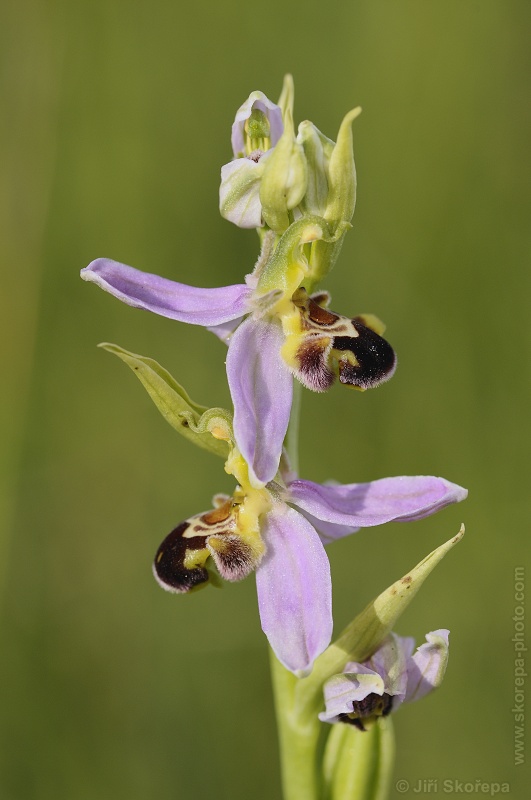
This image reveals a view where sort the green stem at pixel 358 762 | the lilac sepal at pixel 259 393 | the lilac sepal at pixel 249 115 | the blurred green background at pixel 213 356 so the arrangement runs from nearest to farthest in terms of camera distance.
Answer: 1. the lilac sepal at pixel 259 393
2. the lilac sepal at pixel 249 115
3. the green stem at pixel 358 762
4. the blurred green background at pixel 213 356

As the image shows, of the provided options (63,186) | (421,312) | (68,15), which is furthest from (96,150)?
(421,312)

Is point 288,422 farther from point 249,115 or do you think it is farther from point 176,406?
point 249,115

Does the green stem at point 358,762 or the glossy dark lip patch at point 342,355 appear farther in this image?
the green stem at point 358,762

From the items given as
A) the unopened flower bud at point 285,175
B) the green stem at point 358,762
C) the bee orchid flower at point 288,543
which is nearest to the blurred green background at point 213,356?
the green stem at point 358,762

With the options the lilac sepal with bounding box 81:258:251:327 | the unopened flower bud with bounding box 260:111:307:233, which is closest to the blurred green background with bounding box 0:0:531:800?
the lilac sepal with bounding box 81:258:251:327

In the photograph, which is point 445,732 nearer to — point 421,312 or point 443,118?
point 421,312

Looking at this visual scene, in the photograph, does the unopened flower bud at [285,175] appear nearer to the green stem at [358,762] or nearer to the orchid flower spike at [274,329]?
the orchid flower spike at [274,329]

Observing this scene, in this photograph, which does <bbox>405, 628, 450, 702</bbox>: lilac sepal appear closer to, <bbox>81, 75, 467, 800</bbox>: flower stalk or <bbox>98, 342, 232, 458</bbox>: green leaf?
<bbox>81, 75, 467, 800</bbox>: flower stalk

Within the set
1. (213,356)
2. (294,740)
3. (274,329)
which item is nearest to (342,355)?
(274,329)
